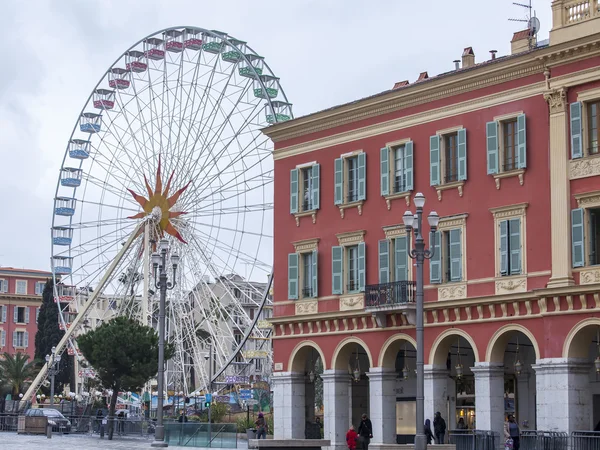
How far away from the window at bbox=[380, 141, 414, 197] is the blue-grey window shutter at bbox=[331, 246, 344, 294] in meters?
3.67

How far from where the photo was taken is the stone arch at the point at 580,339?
137 feet

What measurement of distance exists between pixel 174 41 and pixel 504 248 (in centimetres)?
3611

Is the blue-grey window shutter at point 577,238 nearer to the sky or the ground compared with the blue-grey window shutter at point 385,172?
nearer to the ground

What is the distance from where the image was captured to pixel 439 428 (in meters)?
46.4

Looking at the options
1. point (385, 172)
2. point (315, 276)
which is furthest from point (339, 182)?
point (315, 276)

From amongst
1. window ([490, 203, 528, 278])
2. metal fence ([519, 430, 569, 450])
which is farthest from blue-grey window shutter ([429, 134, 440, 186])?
metal fence ([519, 430, 569, 450])

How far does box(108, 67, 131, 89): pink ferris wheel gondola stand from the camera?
7869 centimetres

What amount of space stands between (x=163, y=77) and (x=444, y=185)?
105 feet

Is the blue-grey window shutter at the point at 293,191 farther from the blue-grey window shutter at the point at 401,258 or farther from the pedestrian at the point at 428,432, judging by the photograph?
the pedestrian at the point at 428,432

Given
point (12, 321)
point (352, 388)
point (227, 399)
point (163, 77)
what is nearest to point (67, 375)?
point (12, 321)

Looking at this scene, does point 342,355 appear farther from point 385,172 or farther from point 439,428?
point 385,172

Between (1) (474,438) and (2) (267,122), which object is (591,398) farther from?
(2) (267,122)

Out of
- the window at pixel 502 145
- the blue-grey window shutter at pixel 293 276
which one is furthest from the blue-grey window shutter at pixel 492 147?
the blue-grey window shutter at pixel 293 276

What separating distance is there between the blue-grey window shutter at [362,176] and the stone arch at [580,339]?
13.1m
